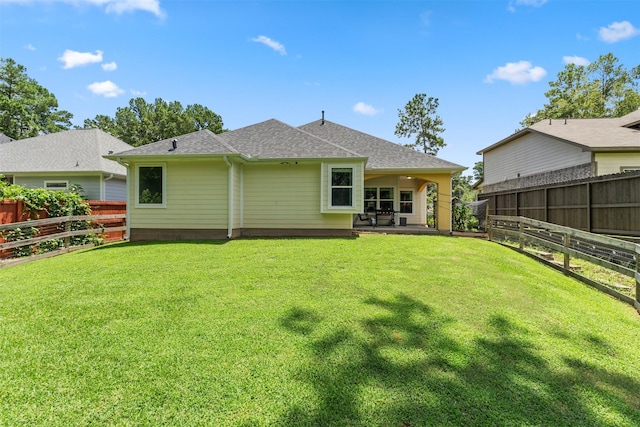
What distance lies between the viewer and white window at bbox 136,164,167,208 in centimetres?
977

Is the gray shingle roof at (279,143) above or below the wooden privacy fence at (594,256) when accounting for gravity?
above

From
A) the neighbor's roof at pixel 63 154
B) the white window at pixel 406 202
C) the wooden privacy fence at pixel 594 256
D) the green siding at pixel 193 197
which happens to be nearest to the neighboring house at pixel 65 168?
the neighbor's roof at pixel 63 154

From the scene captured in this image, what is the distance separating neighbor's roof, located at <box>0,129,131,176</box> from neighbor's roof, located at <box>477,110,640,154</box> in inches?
801

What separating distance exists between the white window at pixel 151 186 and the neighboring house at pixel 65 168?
5.61m

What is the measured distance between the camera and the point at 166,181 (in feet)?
32.0

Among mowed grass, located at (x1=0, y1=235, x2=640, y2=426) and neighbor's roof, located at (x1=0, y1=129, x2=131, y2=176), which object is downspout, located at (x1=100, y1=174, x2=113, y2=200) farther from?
mowed grass, located at (x1=0, y1=235, x2=640, y2=426)

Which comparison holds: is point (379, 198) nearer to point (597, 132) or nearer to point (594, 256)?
point (594, 256)

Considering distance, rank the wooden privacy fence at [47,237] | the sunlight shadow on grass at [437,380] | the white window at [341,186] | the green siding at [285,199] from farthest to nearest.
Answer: the green siding at [285,199], the white window at [341,186], the wooden privacy fence at [47,237], the sunlight shadow on grass at [437,380]

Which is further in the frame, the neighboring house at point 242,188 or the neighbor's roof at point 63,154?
the neighbor's roof at point 63,154

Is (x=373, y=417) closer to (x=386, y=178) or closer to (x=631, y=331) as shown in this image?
(x=631, y=331)

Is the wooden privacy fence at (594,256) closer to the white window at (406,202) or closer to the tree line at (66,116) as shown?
the white window at (406,202)

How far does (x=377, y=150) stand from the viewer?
1440 cm

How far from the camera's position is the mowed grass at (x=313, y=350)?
2145 millimetres

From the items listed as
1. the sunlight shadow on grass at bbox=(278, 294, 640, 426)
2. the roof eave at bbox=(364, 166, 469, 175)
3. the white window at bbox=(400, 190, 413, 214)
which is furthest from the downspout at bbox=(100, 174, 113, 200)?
the sunlight shadow on grass at bbox=(278, 294, 640, 426)
